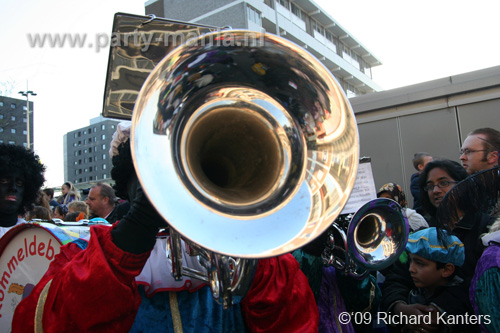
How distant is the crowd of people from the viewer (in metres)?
1.23

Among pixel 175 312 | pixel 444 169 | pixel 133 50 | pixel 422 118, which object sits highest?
pixel 422 118

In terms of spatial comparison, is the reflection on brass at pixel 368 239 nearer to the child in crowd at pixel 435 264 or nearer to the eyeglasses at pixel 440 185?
the child in crowd at pixel 435 264

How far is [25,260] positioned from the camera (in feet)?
6.23

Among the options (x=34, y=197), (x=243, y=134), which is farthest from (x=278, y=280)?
(x=34, y=197)

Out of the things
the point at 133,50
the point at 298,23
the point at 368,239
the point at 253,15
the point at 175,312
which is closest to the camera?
the point at 175,312

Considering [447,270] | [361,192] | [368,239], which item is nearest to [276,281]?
[368,239]

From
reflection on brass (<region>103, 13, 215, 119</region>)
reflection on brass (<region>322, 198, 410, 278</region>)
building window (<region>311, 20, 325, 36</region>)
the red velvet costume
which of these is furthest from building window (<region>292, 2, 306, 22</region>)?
the red velvet costume

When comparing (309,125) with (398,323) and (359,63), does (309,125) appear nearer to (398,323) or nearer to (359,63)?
(398,323)

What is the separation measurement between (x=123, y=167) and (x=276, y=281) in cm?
79

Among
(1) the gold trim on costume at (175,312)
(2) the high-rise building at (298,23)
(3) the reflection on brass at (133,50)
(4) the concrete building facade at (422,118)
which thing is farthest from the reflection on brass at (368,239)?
(2) the high-rise building at (298,23)

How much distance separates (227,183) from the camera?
151cm

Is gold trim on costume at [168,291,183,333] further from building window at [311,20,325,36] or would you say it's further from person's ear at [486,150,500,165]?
building window at [311,20,325,36]

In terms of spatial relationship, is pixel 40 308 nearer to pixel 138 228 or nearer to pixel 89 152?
pixel 138 228

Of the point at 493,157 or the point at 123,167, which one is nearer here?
the point at 123,167
